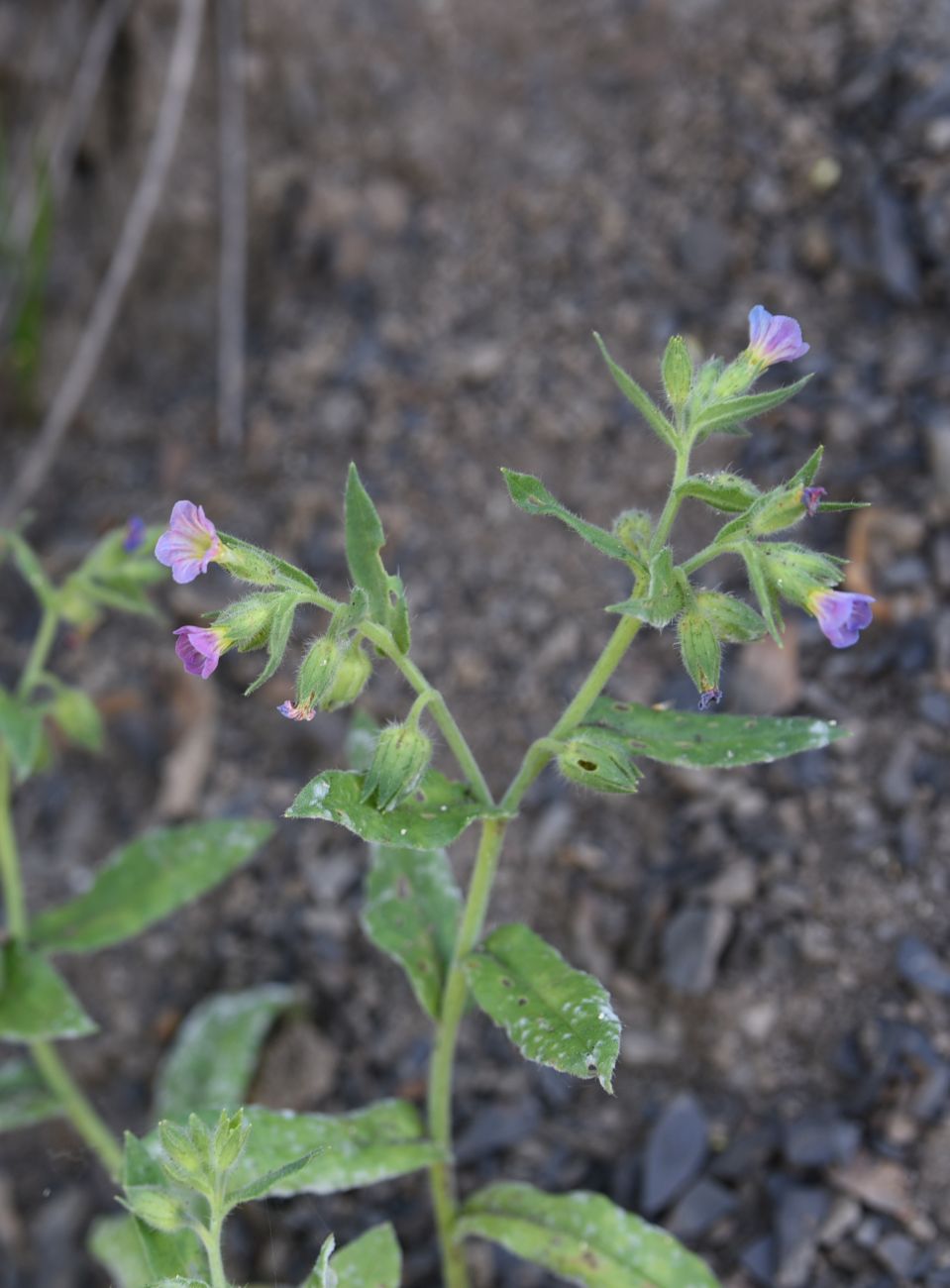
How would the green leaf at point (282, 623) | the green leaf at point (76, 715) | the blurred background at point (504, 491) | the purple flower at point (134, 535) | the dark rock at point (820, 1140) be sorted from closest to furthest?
1. the green leaf at point (282, 623)
2. the dark rock at point (820, 1140)
3. the purple flower at point (134, 535)
4. the blurred background at point (504, 491)
5. the green leaf at point (76, 715)

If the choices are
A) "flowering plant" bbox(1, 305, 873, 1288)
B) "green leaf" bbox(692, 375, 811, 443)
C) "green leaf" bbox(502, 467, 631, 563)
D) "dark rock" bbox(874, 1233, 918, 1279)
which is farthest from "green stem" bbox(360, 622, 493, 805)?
"dark rock" bbox(874, 1233, 918, 1279)

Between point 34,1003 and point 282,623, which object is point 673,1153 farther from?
point 282,623

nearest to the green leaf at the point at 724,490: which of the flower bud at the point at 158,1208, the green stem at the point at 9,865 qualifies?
the flower bud at the point at 158,1208

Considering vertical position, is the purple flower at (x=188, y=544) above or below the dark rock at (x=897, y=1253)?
above

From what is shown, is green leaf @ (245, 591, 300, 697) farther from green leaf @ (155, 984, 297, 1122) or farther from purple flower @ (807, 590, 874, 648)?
Answer: green leaf @ (155, 984, 297, 1122)

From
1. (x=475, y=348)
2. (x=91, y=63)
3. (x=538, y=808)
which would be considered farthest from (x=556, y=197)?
(x=538, y=808)

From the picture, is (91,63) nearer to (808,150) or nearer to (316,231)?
(316,231)

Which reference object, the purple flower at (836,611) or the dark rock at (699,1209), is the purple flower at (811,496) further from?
the dark rock at (699,1209)
